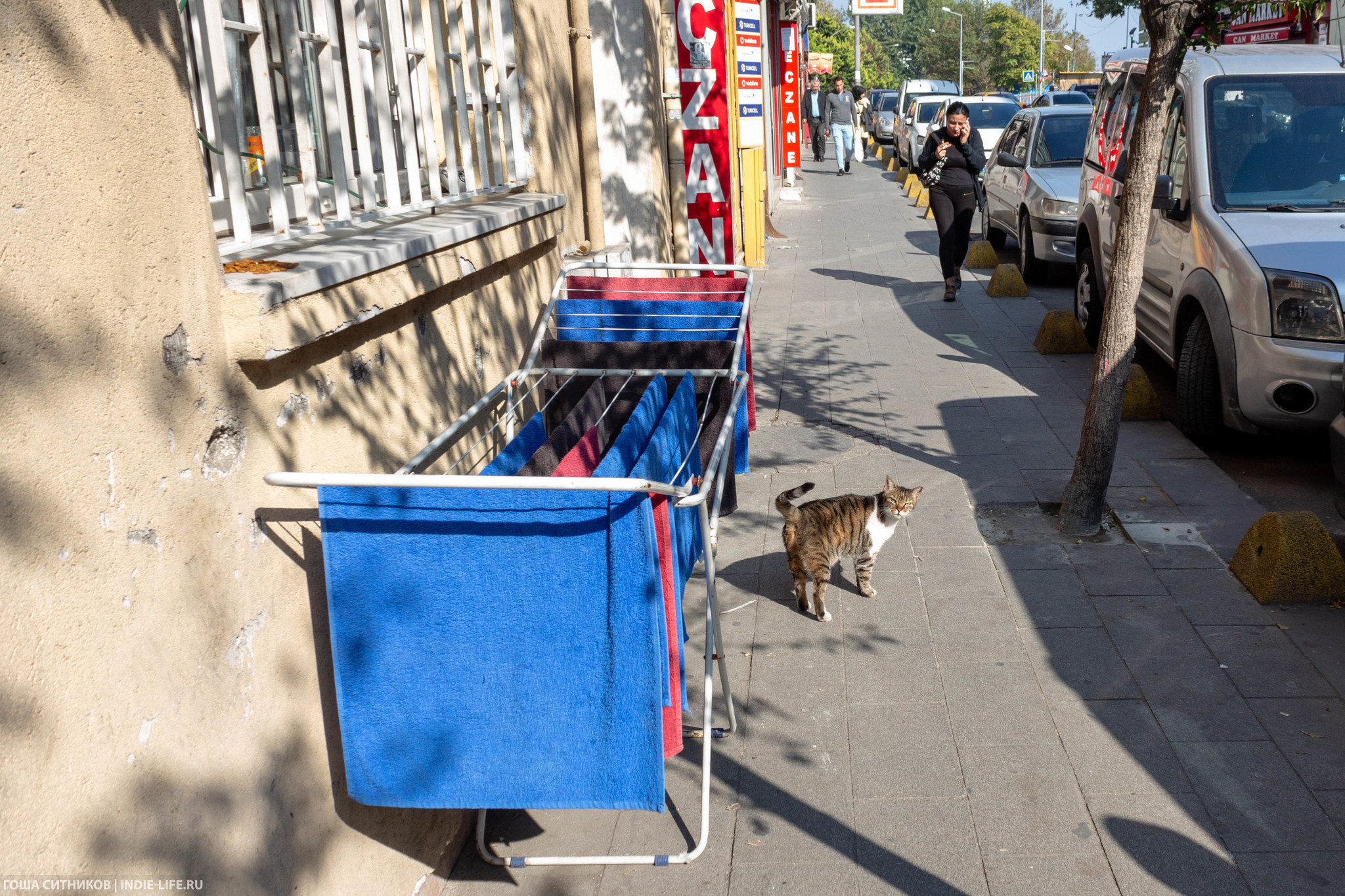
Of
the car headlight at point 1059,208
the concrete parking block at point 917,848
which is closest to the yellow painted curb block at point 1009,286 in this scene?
the car headlight at point 1059,208

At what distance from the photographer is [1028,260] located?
12.8m

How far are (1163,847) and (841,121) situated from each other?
24.6 meters

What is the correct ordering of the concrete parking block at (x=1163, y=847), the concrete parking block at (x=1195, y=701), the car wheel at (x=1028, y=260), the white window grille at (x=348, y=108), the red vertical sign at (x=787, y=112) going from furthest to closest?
the red vertical sign at (x=787, y=112) → the car wheel at (x=1028, y=260) → the concrete parking block at (x=1195, y=701) → the concrete parking block at (x=1163, y=847) → the white window grille at (x=348, y=108)

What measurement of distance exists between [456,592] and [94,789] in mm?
928

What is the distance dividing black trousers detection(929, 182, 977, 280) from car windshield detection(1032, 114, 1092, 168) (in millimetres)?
1864

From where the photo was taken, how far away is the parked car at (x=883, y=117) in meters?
37.8

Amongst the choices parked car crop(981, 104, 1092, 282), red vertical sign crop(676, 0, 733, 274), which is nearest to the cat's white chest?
red vertical sign crop(676, 0, 733, 274)

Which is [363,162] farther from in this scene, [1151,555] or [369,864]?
[1151,555]

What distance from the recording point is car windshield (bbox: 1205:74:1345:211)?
6801mm

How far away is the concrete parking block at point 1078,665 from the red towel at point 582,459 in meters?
2.08

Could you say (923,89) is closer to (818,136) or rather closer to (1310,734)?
(818,136)

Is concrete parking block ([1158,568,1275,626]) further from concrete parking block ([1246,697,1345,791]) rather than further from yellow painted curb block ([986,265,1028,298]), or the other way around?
yellow painted curb block ([986,265,1028,298])

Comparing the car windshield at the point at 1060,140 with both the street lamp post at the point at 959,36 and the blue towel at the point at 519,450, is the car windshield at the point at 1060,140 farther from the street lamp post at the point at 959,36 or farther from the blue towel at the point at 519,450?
the street lamp post at the point at 959,36

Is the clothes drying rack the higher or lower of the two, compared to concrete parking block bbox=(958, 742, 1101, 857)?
higher
